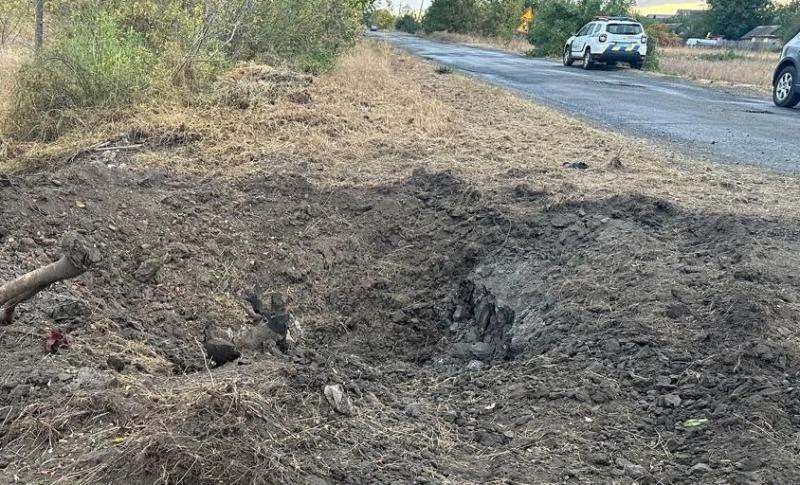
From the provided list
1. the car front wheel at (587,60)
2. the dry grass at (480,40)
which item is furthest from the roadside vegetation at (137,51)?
the dry grass at (480,40)

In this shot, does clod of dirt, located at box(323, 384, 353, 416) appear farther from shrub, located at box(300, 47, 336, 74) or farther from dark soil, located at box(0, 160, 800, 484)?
shrub, located at box(300, 47, 336, 74)

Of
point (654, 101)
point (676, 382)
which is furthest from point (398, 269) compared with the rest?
point (654, 101)

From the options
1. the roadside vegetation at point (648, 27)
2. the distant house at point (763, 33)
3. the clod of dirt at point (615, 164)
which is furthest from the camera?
the distant house at point (763, 33)

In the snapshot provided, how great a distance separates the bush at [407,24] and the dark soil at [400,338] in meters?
56.8

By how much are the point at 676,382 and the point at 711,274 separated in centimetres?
109

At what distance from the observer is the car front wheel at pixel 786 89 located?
515 inches

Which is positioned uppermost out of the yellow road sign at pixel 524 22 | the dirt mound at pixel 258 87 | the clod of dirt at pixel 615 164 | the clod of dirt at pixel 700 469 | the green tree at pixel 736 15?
the green tree at pixel 736 15

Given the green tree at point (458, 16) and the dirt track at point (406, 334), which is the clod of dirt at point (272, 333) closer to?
the dirt track at point (406, 334)

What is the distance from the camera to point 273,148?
24.9 feet

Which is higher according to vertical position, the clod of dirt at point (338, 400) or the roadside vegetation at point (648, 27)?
the roadside vegetation at point (648, 27)

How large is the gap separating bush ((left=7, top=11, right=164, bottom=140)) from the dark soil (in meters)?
2.18

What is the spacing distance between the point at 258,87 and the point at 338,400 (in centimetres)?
718

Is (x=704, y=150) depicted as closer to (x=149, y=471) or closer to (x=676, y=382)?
(x=676, y=382)

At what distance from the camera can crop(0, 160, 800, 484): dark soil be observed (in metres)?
2.70
